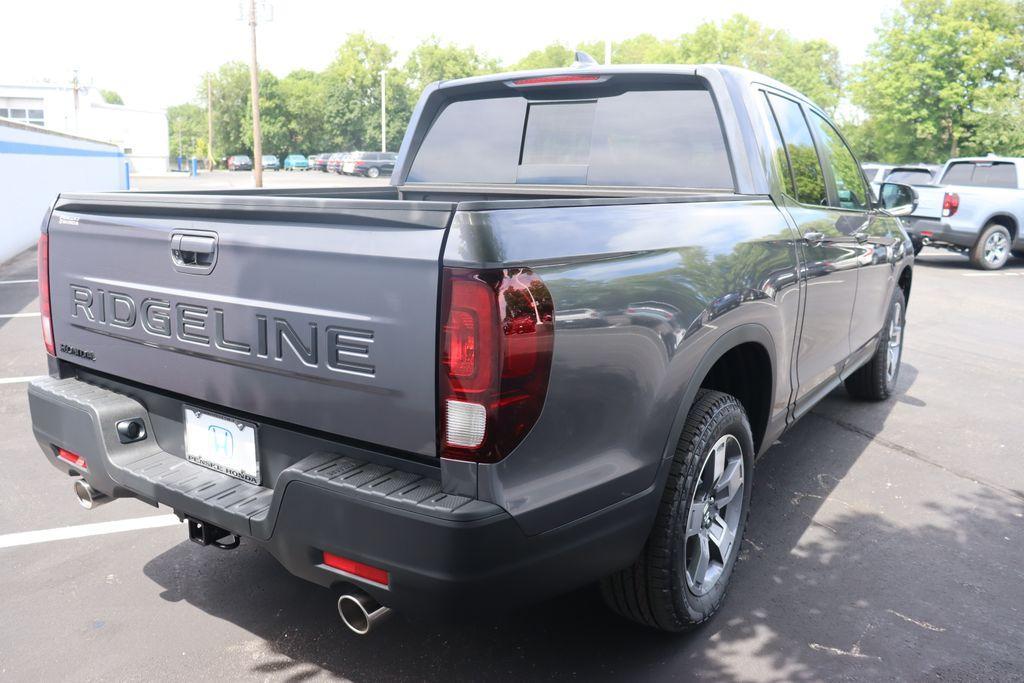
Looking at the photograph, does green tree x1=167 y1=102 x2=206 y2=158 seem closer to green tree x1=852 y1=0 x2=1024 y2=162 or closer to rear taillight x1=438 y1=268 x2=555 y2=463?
green tree x1=852 y1=0 x2=1024 y2=162

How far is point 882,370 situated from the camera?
5922 mm

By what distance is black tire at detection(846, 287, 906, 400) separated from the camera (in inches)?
227

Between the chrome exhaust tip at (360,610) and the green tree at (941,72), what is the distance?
36.5 metres

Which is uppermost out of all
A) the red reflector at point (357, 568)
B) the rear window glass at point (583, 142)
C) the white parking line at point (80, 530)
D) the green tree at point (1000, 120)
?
the green tree at point (1000, 120)

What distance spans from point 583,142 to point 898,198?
8.47 ft

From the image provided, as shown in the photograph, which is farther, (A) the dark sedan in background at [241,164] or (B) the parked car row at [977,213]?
(A) the dark sedan in background at [241,164]

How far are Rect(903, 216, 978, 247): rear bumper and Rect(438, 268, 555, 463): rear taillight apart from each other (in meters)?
14.2

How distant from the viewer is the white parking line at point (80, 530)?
3689 millimetres

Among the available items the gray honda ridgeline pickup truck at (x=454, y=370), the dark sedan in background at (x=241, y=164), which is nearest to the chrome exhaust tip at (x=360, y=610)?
the gray honda ridgeline pickup truck at (x=454, y=370)

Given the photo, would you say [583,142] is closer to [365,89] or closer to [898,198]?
[898,198]

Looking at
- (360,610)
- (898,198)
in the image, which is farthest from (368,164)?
(360,610)

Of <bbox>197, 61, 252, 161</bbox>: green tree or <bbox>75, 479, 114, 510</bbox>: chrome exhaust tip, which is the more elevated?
<bbox>197, 61, 252, 161</bbox>: green tree

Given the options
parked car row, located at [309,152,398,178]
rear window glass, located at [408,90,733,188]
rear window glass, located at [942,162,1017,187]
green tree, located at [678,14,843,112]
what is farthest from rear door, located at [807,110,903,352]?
green tree, located at [678,14,843,112]

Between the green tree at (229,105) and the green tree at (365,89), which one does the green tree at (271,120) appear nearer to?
the green tree at (229,105)
